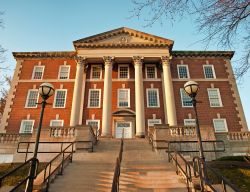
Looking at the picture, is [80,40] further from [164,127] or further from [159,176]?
[159,176]

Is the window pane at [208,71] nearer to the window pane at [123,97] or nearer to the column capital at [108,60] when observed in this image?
the window pane at [123,97]

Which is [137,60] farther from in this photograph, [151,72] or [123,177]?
[123,177]

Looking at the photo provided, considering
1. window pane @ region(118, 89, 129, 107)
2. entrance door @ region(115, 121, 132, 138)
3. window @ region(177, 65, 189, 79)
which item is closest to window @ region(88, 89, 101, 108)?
window pane @ region(118, 89, 129, 107)

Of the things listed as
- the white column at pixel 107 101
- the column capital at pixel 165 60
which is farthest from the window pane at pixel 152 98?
the white column at pixel 107 101

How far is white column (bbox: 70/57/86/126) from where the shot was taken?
88.2ft

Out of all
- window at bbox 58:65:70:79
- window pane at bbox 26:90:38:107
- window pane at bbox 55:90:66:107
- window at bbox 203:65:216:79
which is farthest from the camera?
window at bbox 58:65:70:79

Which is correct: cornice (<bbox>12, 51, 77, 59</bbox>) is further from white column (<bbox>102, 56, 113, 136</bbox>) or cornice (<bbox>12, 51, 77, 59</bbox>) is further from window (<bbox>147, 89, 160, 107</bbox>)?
window (<bbox>147, 89, 160, 107</bbox>)

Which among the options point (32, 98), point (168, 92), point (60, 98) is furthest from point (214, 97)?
point (32, 98)

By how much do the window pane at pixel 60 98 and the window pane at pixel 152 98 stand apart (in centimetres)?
1062

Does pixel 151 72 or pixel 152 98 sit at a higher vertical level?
pixel 151 72

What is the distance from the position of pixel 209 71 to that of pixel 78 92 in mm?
17347

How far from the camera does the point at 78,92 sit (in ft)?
93.6

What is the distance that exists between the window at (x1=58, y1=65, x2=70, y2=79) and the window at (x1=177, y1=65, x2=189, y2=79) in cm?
1472

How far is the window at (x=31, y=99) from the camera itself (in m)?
30.1
